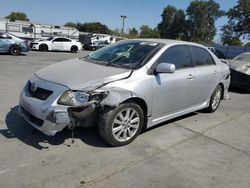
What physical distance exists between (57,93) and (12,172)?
3.57ft

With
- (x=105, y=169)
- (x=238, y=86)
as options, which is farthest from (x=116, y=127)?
(x=238, y=86)

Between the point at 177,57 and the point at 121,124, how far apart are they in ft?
5.55

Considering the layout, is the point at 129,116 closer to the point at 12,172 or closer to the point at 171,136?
the point at 171,136

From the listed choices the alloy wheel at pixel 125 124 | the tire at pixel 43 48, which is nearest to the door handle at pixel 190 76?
the alloy wheel at pixel 125 124

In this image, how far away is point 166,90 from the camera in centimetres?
423

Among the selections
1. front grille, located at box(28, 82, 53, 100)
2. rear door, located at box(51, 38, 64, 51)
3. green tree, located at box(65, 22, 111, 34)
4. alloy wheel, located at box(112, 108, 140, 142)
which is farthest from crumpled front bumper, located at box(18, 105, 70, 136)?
green tree, located at box(65, 22, 111, 34)

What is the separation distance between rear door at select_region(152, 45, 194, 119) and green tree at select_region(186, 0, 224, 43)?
77.9 metres

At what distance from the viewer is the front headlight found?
3.39m

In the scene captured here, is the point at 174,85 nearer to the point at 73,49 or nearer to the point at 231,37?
the point at 73,49

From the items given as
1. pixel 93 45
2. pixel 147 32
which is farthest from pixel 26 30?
pixel 147 32

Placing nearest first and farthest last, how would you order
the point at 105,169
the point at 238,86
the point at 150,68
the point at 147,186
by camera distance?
the point at 147,186
the point at 105,169
the point at 150,68
the point at 238,86

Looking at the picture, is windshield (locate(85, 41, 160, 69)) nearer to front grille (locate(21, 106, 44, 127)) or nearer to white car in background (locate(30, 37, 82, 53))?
front grille (locate(21, 106, 44, 127))

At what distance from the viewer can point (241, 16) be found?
44062 millimetres

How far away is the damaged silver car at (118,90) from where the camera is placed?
3.44 meters
